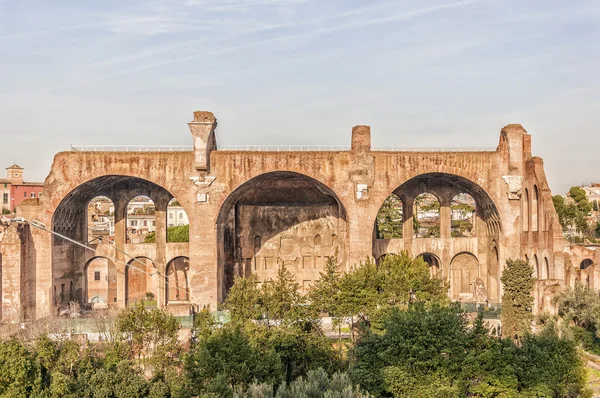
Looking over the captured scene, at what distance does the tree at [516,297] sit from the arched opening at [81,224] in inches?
687

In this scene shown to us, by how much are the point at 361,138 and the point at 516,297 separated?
10350mm

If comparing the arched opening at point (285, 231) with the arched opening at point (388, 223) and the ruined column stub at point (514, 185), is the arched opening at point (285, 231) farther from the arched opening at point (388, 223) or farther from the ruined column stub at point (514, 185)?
the arched opening at point (388, 223)

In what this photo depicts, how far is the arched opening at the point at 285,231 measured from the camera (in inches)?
1437

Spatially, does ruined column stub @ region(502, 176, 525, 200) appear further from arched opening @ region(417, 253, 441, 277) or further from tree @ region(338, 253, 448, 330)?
tree @ region(338, 253, 448, 330)

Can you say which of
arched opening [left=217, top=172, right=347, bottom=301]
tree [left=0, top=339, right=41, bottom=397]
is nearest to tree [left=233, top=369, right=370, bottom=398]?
tree [left=0, top=339, right=41, bottom=397]

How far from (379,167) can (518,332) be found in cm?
1035

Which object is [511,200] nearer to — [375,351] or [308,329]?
[308,329]

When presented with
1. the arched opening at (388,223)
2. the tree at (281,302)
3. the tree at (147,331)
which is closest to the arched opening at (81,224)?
the tree at (147,331)

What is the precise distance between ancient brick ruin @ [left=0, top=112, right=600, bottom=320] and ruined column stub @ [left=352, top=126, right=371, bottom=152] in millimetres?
A: 49

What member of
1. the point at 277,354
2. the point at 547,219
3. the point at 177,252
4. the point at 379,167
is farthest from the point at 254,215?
the point at 277,354

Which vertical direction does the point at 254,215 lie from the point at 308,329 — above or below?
above

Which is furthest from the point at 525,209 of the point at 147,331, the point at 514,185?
the point at 147,331

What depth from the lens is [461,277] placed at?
37.8m

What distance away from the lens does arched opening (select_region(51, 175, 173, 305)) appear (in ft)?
108
